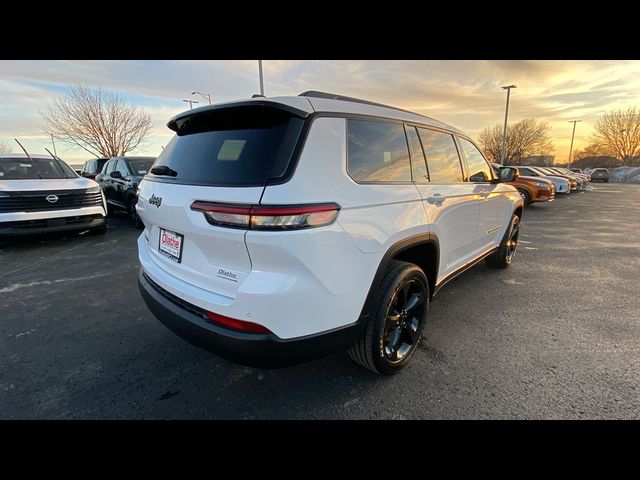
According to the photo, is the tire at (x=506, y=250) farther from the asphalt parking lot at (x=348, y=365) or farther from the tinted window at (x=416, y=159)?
the tinted window at (x=416, y=159)

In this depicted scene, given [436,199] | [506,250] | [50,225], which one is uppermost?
[436,199]

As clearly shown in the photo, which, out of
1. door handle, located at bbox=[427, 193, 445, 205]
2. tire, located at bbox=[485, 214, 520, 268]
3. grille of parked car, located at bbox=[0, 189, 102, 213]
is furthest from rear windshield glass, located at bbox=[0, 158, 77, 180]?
tire, located at bbox=[485, 214, 520, 268]

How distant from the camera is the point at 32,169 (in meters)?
6.58

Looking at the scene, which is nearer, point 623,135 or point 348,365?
point 348,365

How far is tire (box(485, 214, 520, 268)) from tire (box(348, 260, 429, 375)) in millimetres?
2803

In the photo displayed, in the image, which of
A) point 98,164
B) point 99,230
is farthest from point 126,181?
point 98,164

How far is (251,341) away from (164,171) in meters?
1.49

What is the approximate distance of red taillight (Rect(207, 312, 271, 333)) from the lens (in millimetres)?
1666

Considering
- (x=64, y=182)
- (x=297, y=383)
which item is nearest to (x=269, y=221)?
(x=297, y=383)

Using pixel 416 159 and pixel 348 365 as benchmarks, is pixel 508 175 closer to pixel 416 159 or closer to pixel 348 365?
pixel 416 159

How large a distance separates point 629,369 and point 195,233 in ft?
11.3
